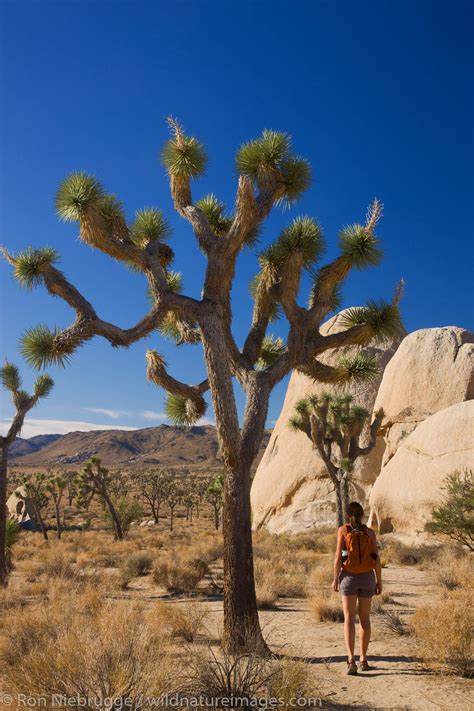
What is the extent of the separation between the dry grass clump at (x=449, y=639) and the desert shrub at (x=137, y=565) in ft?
28.8

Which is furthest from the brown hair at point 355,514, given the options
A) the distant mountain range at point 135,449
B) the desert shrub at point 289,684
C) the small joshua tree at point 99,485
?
the distant mountain range at point 135,449

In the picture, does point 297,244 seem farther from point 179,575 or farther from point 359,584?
point 179,575

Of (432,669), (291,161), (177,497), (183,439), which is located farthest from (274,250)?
(183,439)

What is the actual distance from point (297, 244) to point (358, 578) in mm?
4874

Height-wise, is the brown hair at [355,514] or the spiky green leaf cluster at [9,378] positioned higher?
the spiky green leaf cluster at [9,378]

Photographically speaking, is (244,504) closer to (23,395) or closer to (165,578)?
(165,578)

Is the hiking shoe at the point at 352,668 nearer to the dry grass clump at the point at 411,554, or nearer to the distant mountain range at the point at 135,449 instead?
the dry grass clump at the point at 411,554

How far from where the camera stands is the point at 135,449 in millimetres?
138000

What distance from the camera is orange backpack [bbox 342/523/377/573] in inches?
221

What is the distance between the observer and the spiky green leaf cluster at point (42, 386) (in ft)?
44.8

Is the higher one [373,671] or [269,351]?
[269,351]

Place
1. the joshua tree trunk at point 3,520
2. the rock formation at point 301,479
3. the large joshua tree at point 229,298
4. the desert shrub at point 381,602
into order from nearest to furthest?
the large joshua tree at point 229,298 < the desert shrub at point 381,602 < the joshua tree trunk at point 3,520 < the rock formation at point 301,479

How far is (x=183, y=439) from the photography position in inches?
5335

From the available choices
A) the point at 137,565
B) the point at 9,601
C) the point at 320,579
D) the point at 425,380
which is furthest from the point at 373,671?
the point at 425,380
